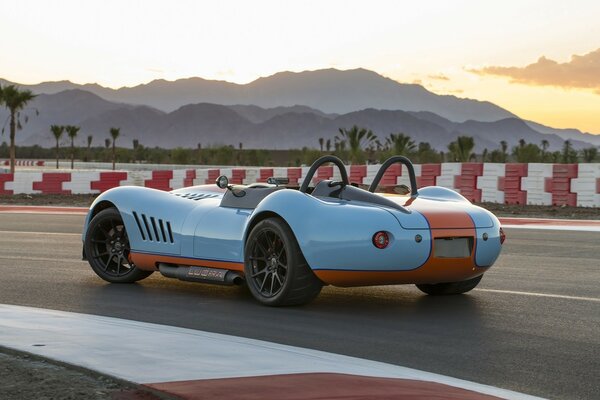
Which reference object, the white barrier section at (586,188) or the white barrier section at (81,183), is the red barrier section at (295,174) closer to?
the white barrier section at (81,183)

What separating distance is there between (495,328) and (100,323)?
2886 millimetres

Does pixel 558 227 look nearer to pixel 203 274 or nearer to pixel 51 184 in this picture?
pixel 203 274

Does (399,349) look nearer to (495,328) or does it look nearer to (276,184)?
(495,328)

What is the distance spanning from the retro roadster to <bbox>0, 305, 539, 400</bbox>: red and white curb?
4.59 feet

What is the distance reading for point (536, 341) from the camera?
720 cm

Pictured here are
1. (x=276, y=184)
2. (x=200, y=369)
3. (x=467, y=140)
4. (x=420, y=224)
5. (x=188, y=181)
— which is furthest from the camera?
(x=467, y=140)

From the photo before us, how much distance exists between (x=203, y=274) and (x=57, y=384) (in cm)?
390

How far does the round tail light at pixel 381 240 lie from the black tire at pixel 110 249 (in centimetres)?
290

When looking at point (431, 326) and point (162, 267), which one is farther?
point (162, 267)

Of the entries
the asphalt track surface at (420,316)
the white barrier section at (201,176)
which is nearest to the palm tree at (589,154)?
the white barrier section at (201,176)

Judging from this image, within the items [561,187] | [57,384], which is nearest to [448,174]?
[561,187]

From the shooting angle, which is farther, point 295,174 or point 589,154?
point 589,154

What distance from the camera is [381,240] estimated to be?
8055 millimetres

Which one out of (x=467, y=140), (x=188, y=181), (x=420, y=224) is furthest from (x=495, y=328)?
(x=467, y=140)
